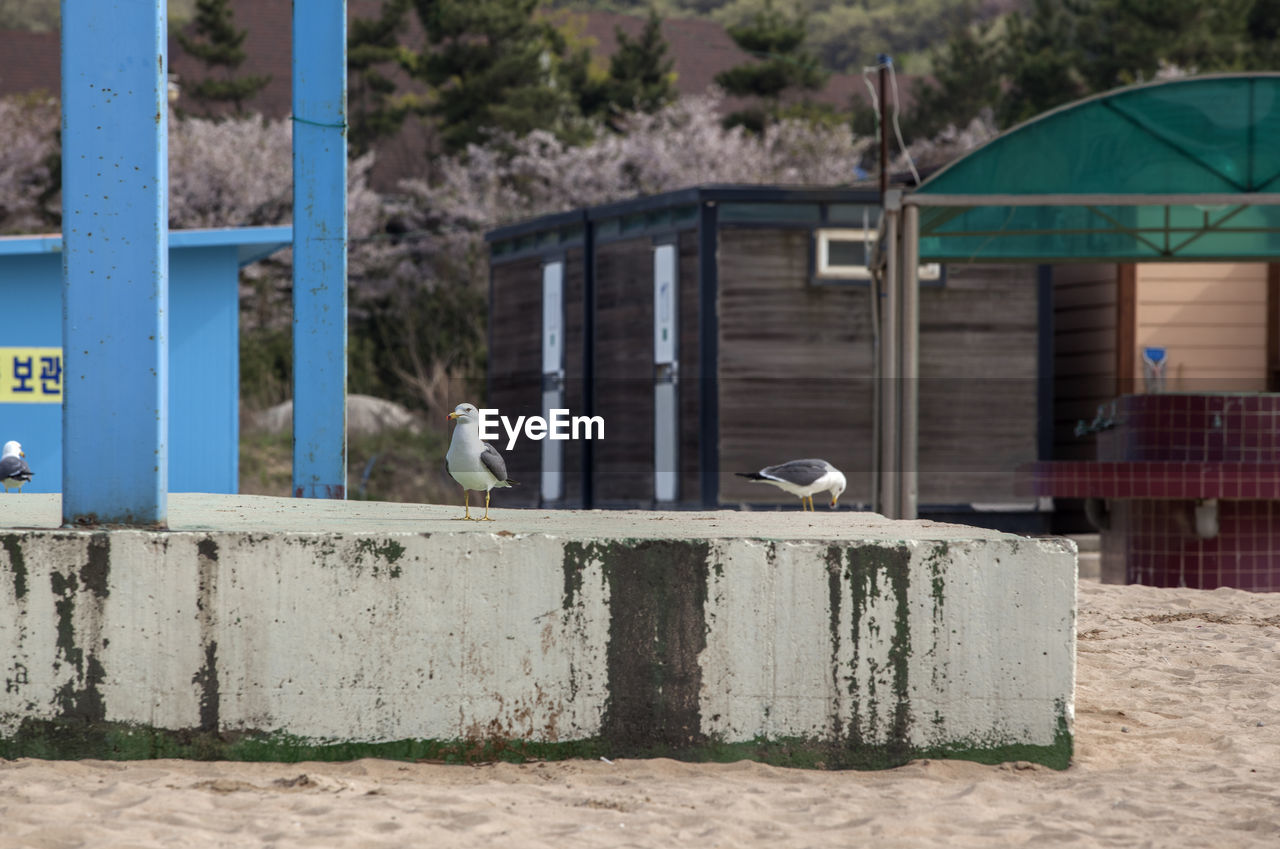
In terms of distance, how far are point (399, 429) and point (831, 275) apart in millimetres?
12295

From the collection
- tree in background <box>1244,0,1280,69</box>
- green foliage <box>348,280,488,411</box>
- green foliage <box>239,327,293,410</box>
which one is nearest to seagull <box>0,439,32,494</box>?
green foliage <box>239,327,293,410</box>

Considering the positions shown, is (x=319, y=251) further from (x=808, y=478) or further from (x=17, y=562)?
(x=17, y=562)

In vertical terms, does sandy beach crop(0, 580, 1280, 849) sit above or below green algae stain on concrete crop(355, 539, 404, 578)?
below

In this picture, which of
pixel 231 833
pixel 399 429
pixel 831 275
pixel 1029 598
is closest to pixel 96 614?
pixel 231 833

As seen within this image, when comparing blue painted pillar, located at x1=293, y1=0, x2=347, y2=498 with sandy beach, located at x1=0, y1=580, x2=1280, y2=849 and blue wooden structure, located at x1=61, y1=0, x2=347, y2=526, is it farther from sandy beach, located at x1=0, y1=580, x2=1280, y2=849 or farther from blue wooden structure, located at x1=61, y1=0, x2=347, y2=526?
sandy beach, located at x1=0, y1=580, x2=1280, y2=849

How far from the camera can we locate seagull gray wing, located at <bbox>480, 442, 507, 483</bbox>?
5.31m

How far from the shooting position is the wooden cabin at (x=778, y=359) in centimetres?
1520

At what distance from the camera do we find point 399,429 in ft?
85.1

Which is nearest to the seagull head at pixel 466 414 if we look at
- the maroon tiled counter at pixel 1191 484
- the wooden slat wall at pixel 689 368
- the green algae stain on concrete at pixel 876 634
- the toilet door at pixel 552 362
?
the green algae stain on concrete at pixel 876 634

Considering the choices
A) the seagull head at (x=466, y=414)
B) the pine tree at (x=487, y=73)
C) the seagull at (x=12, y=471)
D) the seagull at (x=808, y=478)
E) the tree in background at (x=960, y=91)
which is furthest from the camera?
the tree in background at (x=960, y=91)

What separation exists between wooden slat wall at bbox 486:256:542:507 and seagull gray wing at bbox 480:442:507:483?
11653 millimetres

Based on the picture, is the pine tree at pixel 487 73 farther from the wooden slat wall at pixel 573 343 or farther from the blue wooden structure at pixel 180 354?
the blue wooden structure at pixel 180 354

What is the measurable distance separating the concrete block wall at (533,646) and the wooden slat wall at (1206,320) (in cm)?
1137

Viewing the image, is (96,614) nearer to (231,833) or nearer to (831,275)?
(231,833)
